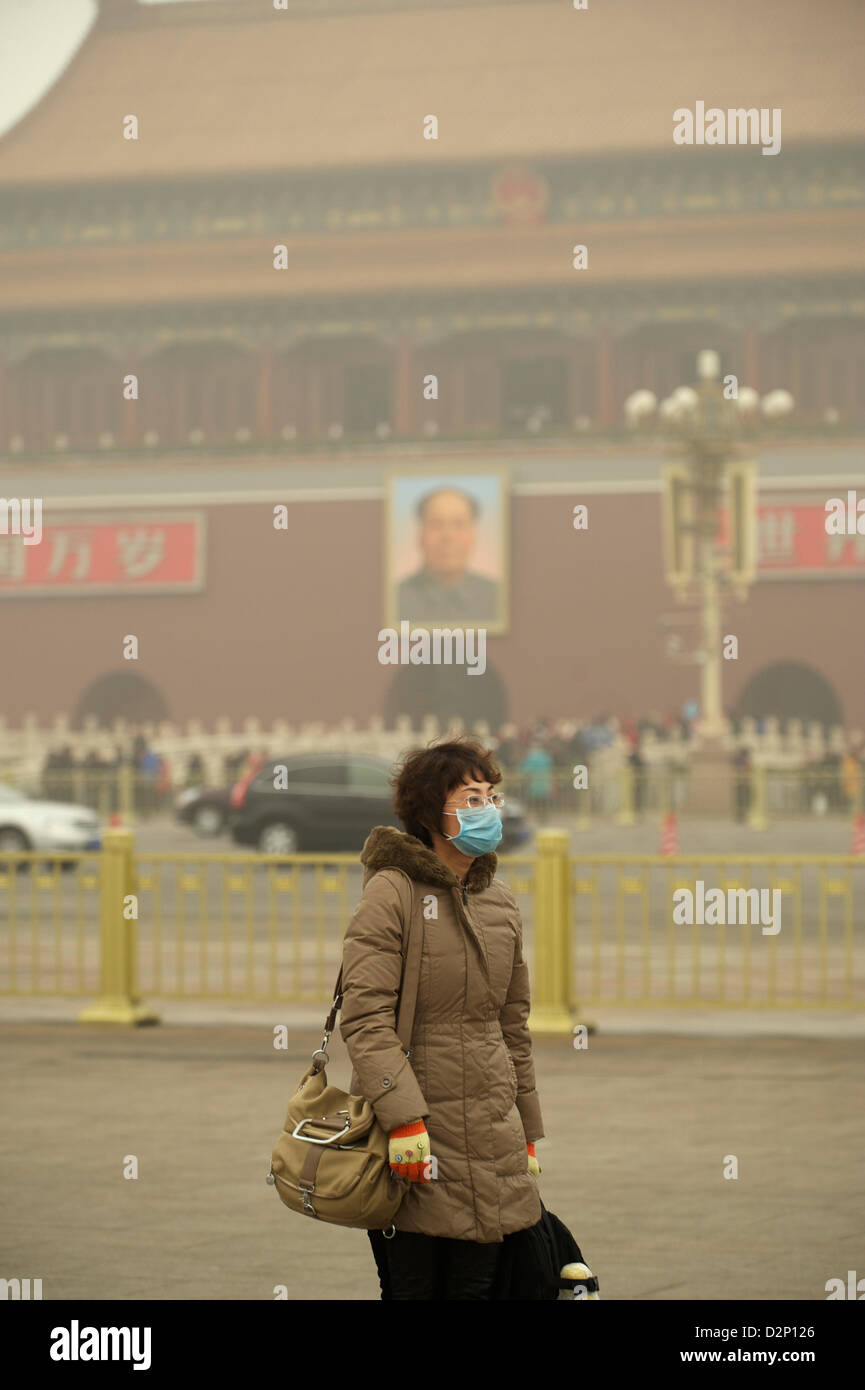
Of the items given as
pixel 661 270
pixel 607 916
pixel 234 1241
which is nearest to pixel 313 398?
pixel 661 270

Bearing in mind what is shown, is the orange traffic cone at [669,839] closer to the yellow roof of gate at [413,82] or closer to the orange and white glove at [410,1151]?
the orange and white glove at [410,1151]

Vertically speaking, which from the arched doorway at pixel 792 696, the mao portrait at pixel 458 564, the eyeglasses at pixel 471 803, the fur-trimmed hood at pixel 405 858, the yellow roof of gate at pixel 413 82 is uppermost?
the yellow roof of gate at pixel 413 82

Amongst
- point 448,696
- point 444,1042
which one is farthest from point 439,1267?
point 448,696

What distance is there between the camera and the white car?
2094 cm

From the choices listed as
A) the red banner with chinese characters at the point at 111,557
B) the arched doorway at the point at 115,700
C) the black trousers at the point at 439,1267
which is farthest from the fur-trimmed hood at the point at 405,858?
the arched doorway at the point at 115,700

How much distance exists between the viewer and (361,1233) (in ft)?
18.9

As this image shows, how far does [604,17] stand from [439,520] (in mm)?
12932

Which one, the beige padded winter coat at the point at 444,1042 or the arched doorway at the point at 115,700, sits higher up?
the arched doorway at the point at 115,700

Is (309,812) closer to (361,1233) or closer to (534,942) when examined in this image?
(534,942)

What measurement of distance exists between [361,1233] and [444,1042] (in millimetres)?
2182

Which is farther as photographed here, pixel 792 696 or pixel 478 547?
pixel 478 547

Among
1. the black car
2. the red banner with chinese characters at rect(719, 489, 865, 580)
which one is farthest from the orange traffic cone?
the red banner with chinese characters at rect(719, 489, 865, 580)

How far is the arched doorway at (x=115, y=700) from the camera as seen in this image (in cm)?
3769
